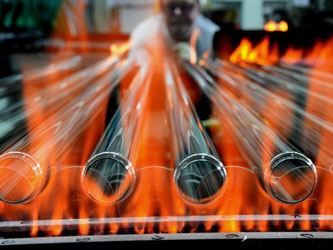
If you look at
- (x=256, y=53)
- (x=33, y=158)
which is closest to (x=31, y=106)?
(x=33, y=158)

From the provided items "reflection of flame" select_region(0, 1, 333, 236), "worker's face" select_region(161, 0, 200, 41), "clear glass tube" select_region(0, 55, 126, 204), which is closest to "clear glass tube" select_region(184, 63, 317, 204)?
"reflection of flame" select_region(0, 1, 333, 236)

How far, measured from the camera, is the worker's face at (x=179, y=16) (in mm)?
2227

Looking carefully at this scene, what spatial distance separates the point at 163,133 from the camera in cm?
195

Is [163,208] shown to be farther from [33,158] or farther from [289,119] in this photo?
[289,119]

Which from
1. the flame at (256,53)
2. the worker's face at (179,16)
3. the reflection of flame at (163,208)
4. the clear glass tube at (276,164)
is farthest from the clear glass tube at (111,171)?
the worker's face at (179,16)

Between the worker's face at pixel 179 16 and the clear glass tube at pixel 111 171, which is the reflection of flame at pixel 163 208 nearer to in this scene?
the clear glass tube at pixel 111 171

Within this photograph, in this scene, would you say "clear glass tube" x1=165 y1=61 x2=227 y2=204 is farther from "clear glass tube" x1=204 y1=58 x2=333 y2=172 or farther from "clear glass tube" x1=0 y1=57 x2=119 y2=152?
"clear glass tube" x1=0 y1=57 x2=119 y2=152

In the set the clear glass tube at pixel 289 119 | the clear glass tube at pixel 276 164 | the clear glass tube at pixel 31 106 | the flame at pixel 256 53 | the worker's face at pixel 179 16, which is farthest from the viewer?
the worker's face at pixel 179 16

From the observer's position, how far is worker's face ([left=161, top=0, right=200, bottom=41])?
7.30ft

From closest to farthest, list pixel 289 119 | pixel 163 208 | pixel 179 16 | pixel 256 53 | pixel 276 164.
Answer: pixel 276 164 < pixel 163 208 < pixel 289 119 < pixel 256 53 < pixel 179 16

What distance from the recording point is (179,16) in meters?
2.27

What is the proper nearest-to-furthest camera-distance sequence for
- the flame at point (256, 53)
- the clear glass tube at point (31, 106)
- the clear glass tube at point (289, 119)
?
the clear glass tube at point (289, 119) → the clear glass tube at point (31, 106) → the flame at point (256, 53)

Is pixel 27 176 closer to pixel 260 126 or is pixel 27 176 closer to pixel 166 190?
pixel 166 190

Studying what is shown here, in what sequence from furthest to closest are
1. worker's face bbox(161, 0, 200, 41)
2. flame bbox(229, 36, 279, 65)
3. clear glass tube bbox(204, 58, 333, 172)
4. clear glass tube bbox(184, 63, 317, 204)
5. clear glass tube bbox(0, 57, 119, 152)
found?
worker's face bbox(161, 0, 200, 41), flame bbox(229, 36, 279, 65), clear glass tube bbox(0, 57, 119, 152), clear glass tube bbox(204, 58, 333, 172), clear glass tube bbox(184, 63, 317, 204)
